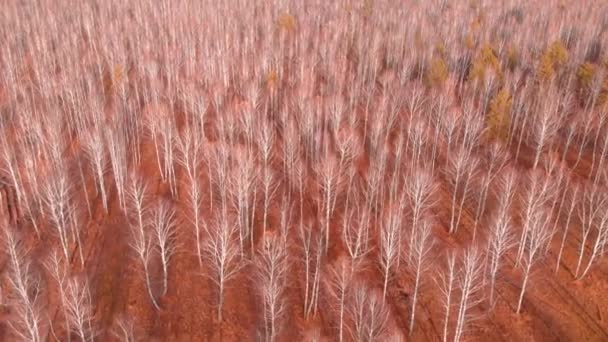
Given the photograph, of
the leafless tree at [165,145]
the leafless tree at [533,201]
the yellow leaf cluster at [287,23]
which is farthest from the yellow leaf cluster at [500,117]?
the yellow leaf cluster at [287,23]

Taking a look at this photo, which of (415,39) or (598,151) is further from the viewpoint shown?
(415,39)

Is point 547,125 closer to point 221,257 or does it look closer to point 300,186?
point 300,186

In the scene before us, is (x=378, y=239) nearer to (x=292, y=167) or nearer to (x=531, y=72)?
(x=292, y=167)

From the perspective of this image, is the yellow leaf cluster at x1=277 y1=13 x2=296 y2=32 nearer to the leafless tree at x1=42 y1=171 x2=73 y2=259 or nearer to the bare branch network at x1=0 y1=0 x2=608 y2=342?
the bare branch network at x1=0 y1=0 x2=608 y2=342

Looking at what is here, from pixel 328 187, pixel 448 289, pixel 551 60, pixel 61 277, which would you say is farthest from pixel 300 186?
pixel 551 60

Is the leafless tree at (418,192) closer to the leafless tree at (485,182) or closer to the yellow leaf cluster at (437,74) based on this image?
the leafless tree at (485,182)

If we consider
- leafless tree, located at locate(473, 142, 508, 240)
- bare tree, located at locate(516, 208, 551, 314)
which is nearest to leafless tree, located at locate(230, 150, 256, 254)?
leafless tree, located at locate(473, 142, 508, 240)

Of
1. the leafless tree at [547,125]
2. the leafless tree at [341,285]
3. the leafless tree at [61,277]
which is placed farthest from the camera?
the leafless tree at [547,125]

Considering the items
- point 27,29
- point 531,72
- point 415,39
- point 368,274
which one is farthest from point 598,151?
point 27,29
